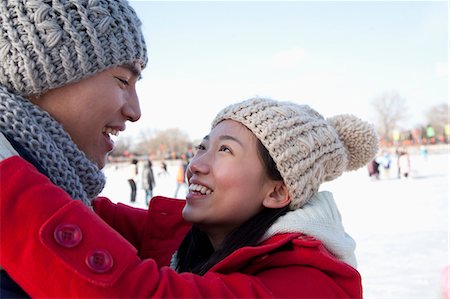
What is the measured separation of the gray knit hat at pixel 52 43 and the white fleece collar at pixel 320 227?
0.81m

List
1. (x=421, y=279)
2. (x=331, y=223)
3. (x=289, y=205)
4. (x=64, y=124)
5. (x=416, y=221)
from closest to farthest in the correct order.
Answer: (x=64, y=124)
(x=331, y=223)
(x=289, y=205)
(x=421, y=279)
(x=416, y=221)

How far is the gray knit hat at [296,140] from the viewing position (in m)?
1.83

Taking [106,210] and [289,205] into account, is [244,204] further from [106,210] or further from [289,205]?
[106,210]

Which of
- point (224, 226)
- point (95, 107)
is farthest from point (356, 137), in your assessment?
point (95, 107)

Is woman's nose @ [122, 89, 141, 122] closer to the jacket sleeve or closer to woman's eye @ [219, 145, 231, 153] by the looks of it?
woman's eye @ [219, 145, 231, 153]

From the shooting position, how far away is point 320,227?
1647mm

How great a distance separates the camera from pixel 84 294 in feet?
3.32

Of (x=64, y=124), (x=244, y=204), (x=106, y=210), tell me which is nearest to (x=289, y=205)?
(x=244, y=204)

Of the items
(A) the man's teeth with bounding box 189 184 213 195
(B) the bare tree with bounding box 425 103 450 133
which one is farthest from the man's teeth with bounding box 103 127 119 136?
(B) the bare tree with bounding box 425 103 450 133

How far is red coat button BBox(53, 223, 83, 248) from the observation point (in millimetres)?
1006

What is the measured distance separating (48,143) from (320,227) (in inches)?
37.8

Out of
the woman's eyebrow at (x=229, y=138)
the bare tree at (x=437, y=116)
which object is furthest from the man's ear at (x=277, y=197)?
the bare tree at (x=437, y=116)

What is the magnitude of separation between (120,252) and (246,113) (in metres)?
0.99

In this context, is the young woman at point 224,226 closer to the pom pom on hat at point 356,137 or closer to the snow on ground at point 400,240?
the pom pom on hat at point 356,137
